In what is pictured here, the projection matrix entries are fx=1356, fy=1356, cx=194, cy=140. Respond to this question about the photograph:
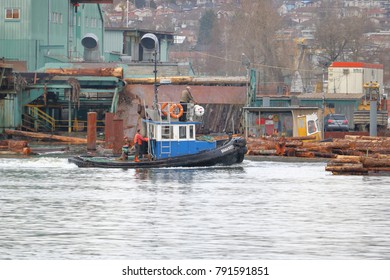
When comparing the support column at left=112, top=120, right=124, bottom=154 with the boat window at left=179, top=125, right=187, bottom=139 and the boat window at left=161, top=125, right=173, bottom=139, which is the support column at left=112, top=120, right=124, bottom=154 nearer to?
the boat window at left=161, top=125, right=173, bottom=139

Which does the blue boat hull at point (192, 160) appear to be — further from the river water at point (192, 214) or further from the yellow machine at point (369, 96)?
the yellow machine at point (369, 96)

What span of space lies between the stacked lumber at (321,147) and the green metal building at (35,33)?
21.7 m

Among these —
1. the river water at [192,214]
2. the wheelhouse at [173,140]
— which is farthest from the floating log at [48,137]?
the wheelhouse at [173,140]

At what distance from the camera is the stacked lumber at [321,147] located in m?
62.8

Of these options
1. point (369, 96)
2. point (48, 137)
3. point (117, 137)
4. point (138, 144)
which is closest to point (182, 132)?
point (138, 144)

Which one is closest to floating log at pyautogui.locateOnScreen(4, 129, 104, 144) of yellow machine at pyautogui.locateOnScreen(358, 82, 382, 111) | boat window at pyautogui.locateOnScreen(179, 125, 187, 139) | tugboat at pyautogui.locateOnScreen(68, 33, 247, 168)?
tugboat at pyautogui.locateOnScreen(68, 33, 247, 168)

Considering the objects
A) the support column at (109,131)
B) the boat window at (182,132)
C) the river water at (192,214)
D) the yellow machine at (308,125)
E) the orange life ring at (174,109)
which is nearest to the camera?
the river water at (192,214)

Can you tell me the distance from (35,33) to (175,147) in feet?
99.8

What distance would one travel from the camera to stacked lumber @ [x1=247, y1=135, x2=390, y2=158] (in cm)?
6284

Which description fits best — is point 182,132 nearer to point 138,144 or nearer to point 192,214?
point 138,144

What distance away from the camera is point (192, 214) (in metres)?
42.7

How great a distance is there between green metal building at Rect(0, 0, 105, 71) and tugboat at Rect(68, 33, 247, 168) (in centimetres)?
2635
